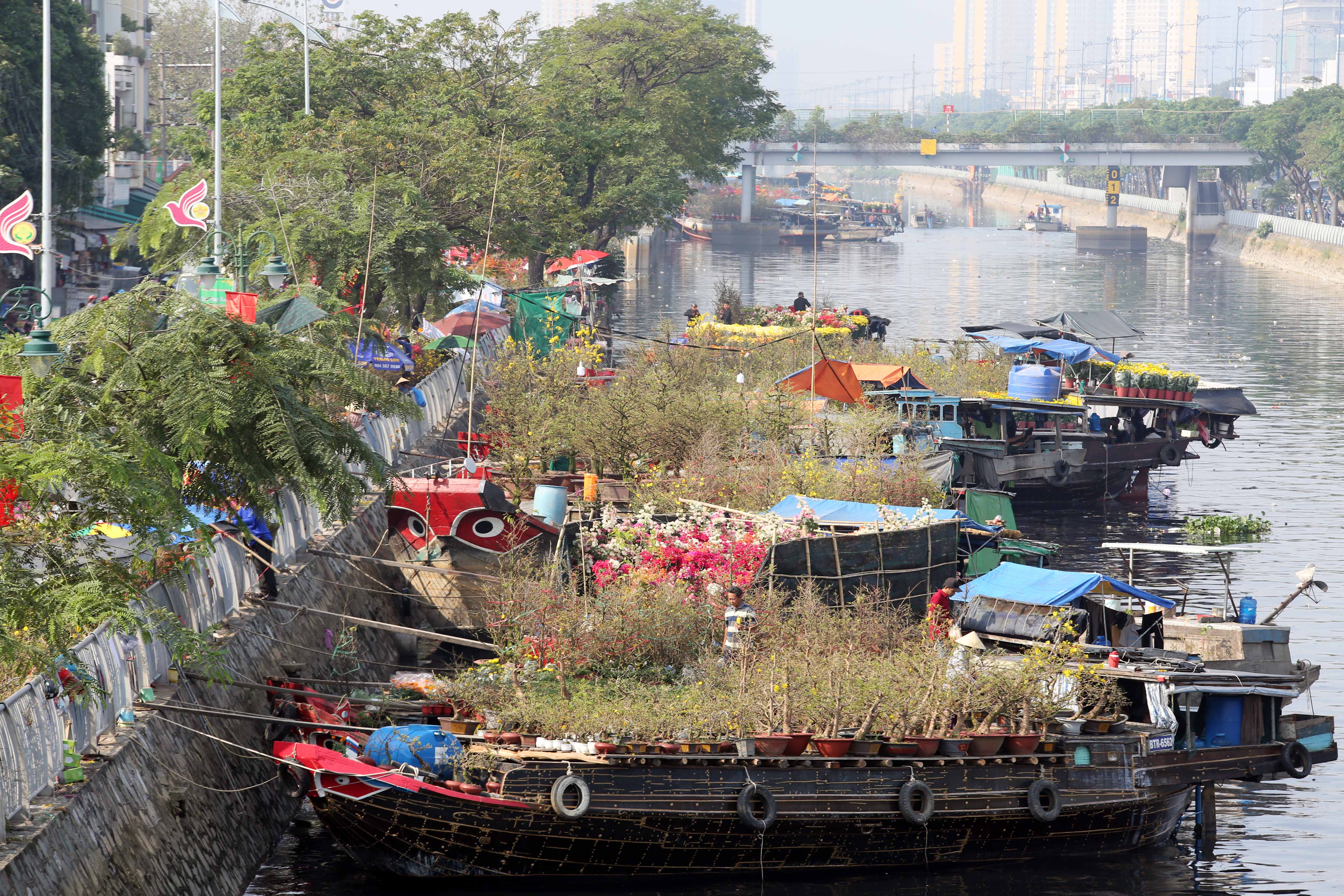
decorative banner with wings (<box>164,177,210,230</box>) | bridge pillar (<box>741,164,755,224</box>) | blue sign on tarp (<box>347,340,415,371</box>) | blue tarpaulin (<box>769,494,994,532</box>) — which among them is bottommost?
blue tarpaulin (<box>769,494,994,532</box>)

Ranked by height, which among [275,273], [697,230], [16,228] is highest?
[697,230]

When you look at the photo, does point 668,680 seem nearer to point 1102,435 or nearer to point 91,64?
point 1102,435

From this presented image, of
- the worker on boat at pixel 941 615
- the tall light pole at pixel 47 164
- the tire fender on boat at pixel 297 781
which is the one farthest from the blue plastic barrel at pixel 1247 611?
the tall light pole at pixel 47 164

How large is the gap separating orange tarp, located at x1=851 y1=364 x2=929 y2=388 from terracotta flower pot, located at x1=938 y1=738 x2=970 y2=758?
2238 cm

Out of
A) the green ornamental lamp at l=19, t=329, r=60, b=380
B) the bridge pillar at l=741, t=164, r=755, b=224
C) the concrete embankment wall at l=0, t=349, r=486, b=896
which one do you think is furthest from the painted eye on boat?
the bridge pillar at l=741, t=164, r=755, b=224

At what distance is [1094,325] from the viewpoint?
49.6 metres

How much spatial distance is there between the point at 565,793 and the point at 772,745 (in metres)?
2.33

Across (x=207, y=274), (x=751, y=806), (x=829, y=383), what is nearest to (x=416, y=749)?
(x=751, y=806)

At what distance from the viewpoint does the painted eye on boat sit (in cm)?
2561

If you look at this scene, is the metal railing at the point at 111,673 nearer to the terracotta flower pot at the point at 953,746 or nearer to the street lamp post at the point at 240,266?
the street lamp post at the point at 240,266

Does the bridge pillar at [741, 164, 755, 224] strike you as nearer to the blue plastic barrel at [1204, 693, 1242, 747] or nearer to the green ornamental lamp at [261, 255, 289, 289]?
the green ornamental lamp at [261, 255, 289, 289]

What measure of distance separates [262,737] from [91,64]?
40.9 m

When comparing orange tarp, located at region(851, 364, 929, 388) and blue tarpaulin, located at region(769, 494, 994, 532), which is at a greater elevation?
orange tarp, located at region(851, 364, 929, 388)

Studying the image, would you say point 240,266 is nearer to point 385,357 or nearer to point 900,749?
point 385,357
